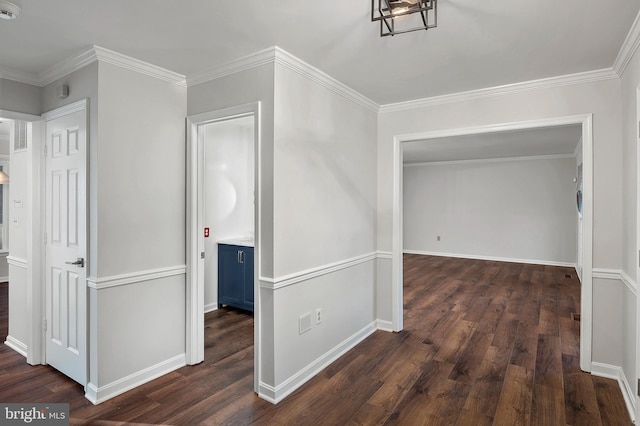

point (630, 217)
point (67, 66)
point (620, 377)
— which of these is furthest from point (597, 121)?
point (67, 66)

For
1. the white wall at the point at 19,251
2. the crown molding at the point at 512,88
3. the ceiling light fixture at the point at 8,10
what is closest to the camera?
the ceiling light fixture at the point at 8,10

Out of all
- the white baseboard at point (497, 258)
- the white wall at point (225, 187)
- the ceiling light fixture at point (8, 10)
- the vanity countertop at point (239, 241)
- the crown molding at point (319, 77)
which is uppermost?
the crown molding at point (319, 77)

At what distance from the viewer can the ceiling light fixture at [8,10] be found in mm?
1903

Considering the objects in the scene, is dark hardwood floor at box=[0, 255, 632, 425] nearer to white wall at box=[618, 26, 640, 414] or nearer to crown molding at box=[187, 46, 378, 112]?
white wall at box=[618, 26, 640, 414]

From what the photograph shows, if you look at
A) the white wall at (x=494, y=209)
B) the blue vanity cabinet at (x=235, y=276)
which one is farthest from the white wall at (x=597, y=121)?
the white wall at (x=494, y=209)

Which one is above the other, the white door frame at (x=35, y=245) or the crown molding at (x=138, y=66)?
the crown molding at (x=138, y=66)

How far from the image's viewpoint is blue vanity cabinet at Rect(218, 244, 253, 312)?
173 inches

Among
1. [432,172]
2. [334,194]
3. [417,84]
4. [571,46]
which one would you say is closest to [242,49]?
[334,194]

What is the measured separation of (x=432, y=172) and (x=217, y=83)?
765cm

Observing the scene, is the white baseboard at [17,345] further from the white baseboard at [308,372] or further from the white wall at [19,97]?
the white baseboard at [308,372]

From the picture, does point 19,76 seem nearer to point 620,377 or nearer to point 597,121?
point 597,121

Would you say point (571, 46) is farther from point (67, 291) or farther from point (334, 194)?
point (67, 291)

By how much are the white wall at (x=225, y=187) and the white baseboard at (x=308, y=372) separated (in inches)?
81.1

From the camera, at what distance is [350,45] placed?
2.47m
